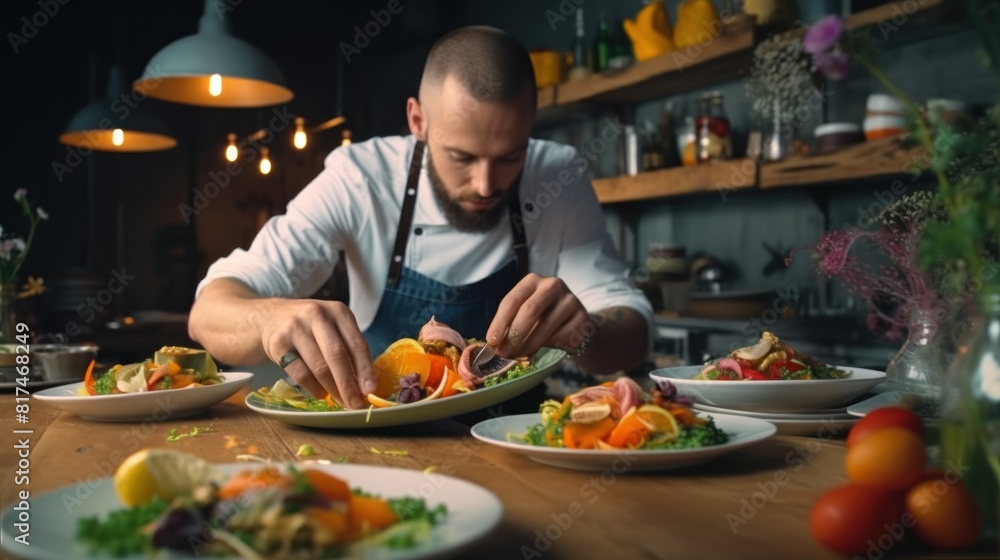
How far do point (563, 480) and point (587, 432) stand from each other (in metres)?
0.06

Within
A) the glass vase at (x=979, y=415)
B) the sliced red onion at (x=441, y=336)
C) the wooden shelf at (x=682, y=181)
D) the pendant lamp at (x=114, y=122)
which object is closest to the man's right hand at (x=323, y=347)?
the sliced red onion at (x=441, y=336)

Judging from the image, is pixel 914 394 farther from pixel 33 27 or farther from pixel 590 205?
pixel 33 27

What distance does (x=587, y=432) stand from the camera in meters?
1.02

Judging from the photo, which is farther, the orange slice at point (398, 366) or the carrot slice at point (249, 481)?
the orange slice at point (398, 366)

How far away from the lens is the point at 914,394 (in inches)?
49.4

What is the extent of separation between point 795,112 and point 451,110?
186 cm

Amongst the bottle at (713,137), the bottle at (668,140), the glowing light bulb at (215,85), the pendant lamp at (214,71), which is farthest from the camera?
the bottle at (668,140)

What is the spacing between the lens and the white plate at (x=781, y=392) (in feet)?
4.01

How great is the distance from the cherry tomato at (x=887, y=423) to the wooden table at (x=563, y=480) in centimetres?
9

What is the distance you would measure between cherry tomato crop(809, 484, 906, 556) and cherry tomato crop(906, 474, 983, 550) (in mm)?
18

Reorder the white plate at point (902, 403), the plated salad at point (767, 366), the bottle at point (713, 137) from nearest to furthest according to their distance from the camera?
the white plate at point (902, 403)
the plated salad at point (767, 366)
the bottle at point (713, 137)

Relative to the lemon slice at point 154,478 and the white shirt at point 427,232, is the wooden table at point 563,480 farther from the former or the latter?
the white shirt at point 427,232

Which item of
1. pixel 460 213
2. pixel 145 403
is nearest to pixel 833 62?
pixel 145 403

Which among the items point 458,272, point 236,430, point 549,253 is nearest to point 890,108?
point 549,253
